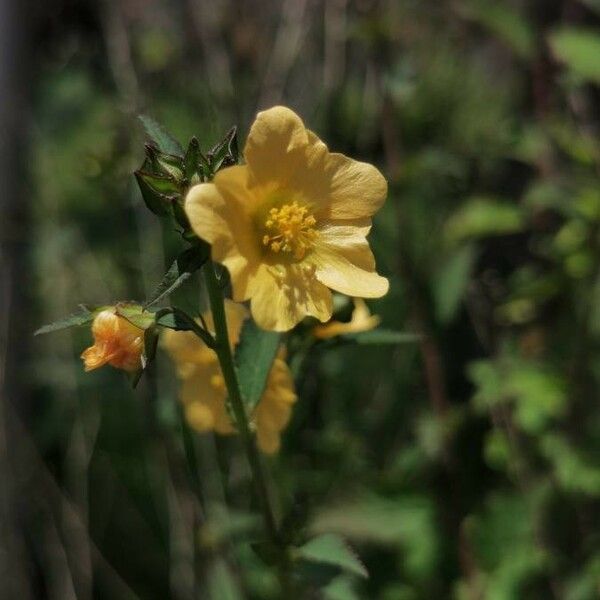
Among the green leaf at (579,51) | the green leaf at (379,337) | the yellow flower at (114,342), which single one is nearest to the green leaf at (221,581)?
the green leaf at (379,337)

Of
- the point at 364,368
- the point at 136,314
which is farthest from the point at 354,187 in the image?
the point at 364,368

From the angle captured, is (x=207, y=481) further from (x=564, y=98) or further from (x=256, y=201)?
(x=564, y=98)

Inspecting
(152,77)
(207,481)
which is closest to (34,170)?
(152,77)

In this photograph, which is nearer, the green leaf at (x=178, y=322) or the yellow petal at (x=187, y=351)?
the green leaf at (x=178, y=322)

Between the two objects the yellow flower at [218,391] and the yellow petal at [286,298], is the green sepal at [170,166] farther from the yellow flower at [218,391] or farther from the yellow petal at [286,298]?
the yellow flower at [218,391]

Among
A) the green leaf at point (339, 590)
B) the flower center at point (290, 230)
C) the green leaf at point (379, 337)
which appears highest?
the flower center at point (290, 230)

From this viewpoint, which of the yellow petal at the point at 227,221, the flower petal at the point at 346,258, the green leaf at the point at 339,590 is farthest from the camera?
the green leaf at the point at 339,590
